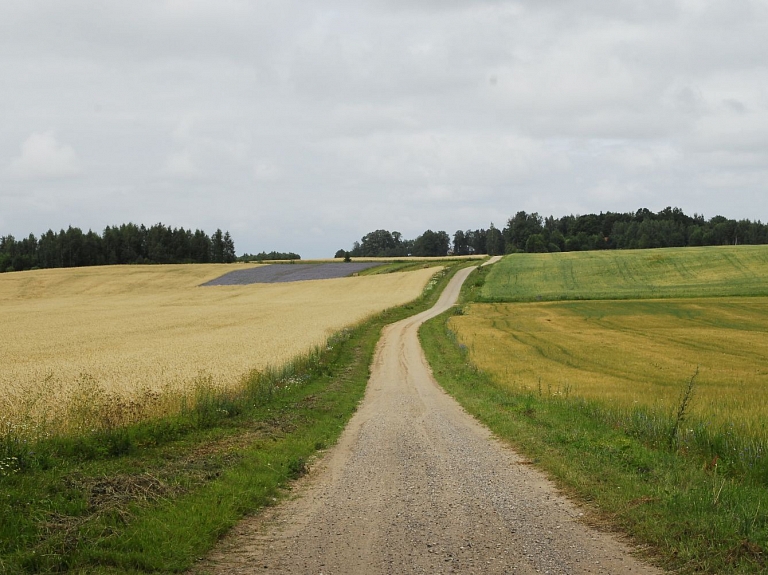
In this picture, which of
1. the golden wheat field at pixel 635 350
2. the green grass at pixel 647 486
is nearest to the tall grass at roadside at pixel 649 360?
the golden wheat field at pixel 635 350

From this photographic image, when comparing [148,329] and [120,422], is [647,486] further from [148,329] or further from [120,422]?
[148,329]

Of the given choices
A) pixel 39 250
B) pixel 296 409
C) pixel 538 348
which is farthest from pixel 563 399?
pixel 39 250

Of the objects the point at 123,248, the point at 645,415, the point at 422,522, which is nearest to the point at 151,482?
the point at 422,522

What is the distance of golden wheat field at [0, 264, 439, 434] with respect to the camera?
1817 centimetres

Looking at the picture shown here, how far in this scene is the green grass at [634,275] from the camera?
73.9m

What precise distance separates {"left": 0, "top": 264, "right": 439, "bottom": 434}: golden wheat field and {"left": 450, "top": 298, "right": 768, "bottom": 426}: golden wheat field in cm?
1050

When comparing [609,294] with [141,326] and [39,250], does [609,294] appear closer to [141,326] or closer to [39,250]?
[141,326]

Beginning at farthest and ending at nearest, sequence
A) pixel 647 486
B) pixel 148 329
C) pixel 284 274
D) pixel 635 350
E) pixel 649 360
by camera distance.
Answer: pixel 284 274 < pixel 148 329 < pixel 635 350 < pixel 649 360 < pixel 647 486

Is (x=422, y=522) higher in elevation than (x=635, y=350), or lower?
higher

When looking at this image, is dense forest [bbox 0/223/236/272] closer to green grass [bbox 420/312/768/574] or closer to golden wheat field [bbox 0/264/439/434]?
golden wheat field [bbox 0/264/439/434]

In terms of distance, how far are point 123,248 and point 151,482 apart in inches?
6271

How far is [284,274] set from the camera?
120 metres

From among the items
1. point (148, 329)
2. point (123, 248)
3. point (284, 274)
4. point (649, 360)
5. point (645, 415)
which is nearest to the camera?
point (645, 415)

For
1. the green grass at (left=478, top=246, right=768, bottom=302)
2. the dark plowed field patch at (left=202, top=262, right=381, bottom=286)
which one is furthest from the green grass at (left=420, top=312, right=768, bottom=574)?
the dark plowed field patch at (left=202, top=262, right=381, bottom=286)
